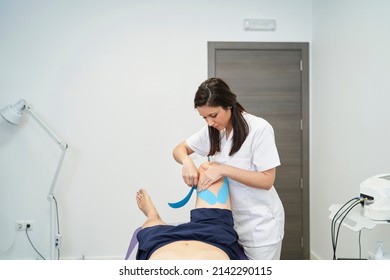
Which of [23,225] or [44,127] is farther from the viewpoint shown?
[23,225]

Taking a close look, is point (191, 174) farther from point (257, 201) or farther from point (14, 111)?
point (14, 111)

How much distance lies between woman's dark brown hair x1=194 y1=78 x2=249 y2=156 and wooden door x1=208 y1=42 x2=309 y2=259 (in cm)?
127

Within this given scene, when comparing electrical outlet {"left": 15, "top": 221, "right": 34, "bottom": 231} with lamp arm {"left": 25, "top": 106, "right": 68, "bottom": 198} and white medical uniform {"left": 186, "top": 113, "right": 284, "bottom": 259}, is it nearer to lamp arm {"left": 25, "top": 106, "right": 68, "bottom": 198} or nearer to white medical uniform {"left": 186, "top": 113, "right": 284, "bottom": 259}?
lamp arm {"left": 25, "top": 106, "right": 68, "bottom": 198}

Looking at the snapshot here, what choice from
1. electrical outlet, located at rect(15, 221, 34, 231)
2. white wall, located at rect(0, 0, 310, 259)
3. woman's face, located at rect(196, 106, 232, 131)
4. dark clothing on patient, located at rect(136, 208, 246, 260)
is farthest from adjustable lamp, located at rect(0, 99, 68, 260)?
woman's face, located at rect(196, 106, 232, 131)

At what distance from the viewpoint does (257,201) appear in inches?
53.8

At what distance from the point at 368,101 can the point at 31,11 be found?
249cm

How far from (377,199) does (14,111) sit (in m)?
2.36

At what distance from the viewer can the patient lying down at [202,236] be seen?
40.9 inches

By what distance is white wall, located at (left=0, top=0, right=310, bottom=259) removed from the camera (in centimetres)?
246

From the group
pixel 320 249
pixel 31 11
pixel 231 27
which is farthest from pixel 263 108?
pixel 31 11

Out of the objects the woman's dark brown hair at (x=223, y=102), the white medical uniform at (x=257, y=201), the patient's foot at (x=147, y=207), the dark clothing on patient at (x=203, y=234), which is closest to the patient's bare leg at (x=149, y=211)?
the patient's foot at (x=147, y=207)

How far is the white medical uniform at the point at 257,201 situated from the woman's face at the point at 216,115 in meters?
0.08

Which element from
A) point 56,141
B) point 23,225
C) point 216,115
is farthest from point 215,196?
point 23,225

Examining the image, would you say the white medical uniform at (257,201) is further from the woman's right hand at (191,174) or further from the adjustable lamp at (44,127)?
the adjustable lamp at (44,127)
